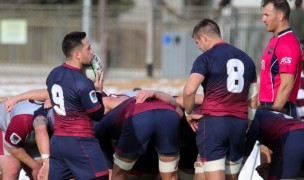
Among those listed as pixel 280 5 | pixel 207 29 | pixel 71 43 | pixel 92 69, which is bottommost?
pixel 92 69

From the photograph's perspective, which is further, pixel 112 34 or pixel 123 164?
pixel 112 34

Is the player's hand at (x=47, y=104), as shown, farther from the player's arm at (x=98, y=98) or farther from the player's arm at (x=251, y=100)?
the player's arm at (x=251, y=100)

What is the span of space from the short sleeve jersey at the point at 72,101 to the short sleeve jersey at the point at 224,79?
2.87ft

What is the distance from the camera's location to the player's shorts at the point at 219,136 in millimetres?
6238

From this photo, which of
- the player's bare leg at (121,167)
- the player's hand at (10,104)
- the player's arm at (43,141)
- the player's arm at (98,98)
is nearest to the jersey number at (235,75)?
the player's arm at (98,98)

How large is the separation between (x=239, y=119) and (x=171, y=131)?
1.91 ft

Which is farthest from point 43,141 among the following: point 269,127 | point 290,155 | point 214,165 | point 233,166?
point 290,155

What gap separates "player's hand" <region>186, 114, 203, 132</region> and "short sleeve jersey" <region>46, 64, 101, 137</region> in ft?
2.69

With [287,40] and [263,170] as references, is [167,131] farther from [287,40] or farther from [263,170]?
[287,40]

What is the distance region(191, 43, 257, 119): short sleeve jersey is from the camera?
6211 mm

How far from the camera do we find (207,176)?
638 centimetres

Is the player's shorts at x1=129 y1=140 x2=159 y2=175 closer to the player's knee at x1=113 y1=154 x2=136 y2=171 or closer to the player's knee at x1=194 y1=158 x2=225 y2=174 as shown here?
the player's knee at x1=113 y1=154 x2=136 y2=171

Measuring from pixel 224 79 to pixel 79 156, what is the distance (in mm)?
1306

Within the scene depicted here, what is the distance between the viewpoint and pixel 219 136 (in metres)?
6.23
